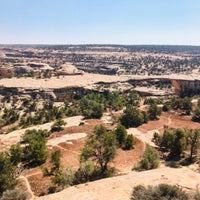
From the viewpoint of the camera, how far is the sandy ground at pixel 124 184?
3402 centimetres

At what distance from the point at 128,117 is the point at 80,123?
1132 cm

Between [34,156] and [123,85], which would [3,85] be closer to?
[123,85]

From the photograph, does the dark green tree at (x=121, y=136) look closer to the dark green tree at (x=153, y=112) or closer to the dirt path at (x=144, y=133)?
the dirt path at (x=144, y=133)

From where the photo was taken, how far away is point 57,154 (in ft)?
164

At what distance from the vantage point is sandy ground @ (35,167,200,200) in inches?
1339

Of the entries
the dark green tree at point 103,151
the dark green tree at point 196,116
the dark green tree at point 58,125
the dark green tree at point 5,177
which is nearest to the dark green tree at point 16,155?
the dark green tree at point 5,177

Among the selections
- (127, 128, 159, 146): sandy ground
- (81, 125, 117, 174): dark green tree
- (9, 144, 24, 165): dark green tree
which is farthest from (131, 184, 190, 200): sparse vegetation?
(127, 128, 159, 146): sandy ground

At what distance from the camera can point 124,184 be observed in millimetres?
37500

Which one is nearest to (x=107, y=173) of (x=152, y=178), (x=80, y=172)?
(x=80, y=172)

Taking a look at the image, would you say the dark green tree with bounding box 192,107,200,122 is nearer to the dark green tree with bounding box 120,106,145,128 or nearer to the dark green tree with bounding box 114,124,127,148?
the dark green tree with bounding box 120,106,145,128

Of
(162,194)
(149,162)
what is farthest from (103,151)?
(162,194)

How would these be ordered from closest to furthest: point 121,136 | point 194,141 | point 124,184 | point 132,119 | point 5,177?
point 124,184
point 5,177
point 194,141
point 121,136
point 132,119

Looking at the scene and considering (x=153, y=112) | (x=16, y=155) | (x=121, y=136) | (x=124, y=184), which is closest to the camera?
(x=124, y=184)

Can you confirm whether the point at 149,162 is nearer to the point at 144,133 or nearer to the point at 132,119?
the point at 144,133
